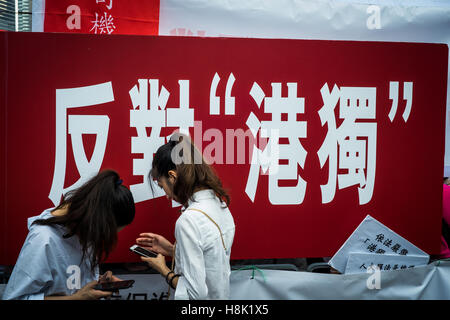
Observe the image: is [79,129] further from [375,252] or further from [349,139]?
[375,252]

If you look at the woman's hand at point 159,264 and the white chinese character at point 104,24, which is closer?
the woman's hand at point 159,264

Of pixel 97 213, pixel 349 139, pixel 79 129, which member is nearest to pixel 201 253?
pixel 97 213

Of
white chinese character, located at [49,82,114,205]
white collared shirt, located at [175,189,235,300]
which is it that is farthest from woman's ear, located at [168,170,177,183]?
white chinese character, located at [49,82,114,205]

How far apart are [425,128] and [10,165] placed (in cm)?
311

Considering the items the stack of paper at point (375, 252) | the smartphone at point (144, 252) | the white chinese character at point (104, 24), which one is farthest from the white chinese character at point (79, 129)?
the stack of paper at point (375, 252)

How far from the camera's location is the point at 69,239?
1.74 meters

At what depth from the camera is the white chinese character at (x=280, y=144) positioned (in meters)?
2.39

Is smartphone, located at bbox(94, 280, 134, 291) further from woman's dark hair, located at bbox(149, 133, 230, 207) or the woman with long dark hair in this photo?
woman's dark hair, located at bbox(149, 133, 230, 207)

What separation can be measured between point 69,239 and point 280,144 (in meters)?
1.55

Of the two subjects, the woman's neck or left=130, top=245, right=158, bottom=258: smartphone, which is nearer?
the woman's neck

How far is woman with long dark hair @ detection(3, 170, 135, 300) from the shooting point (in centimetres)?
160

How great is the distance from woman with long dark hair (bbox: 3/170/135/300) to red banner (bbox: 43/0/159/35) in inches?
53.3

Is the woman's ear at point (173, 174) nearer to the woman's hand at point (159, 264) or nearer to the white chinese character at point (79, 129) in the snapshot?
the woman's hand at point (159, 264)

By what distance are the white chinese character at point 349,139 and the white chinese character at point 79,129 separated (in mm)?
1620
